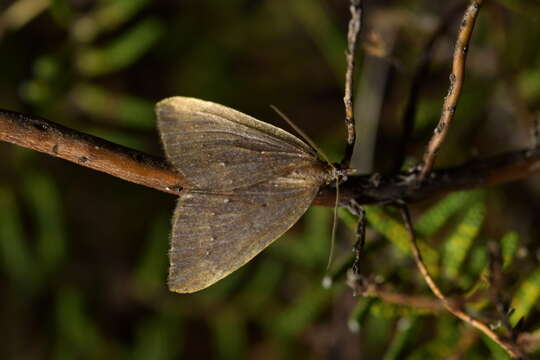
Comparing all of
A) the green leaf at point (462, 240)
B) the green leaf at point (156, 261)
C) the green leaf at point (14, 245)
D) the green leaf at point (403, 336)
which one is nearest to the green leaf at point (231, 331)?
the green leaf at point (156, 261)

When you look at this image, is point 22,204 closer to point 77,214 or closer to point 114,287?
point 77,214

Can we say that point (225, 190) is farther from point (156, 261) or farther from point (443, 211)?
point (156, 261)

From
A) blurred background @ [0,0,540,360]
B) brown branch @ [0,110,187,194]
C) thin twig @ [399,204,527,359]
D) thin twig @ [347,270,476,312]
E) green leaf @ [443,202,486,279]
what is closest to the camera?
brown branch @ [0,110,187,194]

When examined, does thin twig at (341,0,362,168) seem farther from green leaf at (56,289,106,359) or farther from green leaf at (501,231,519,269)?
green leaf at (56,289,106,359)

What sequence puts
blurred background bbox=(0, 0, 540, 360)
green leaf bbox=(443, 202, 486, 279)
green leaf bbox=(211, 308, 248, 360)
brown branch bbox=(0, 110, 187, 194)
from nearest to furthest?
brown branch bbox=(0, 110, 187, 194) < green leaf bbox=(443, 202, 486, 279) < blurred background bbox=(0, 0, 540, 360) < green leaf bbox=(211, 308, 248, 360)

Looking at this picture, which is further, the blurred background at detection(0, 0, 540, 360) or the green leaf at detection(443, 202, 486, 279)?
the blurred background at detection(0, 0, 540, 360)

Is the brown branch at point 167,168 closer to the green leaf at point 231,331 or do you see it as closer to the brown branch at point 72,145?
the brown branch at point 72,145

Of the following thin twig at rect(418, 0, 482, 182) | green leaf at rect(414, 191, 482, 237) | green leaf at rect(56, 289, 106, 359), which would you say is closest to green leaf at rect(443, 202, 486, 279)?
green leaf at rect(414, 191, 482, 237)

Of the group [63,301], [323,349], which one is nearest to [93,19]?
[63,301]
